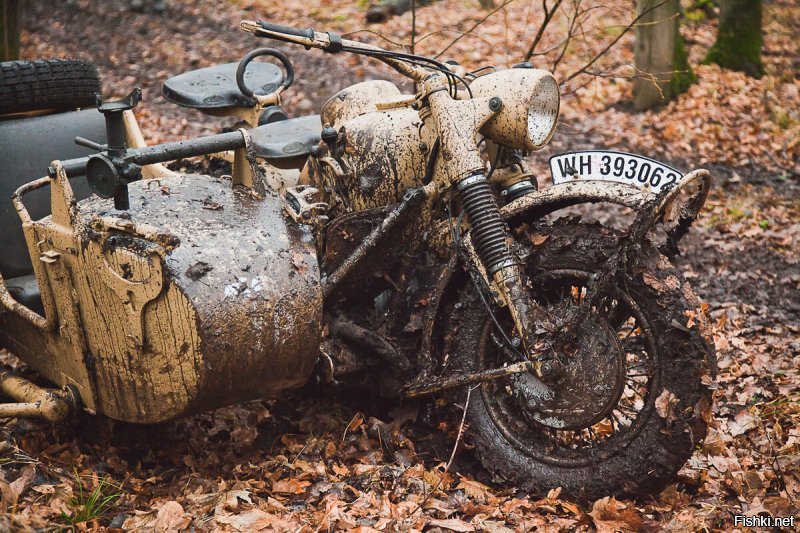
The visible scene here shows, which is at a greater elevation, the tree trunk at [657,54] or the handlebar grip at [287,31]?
the handlebar grip at [287,31]

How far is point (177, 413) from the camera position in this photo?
3.54 m

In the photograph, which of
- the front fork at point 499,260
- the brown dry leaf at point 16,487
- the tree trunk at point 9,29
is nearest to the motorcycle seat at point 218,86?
the front fork at point 499,260

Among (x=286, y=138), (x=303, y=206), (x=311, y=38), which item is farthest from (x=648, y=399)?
(x=286, y=138)

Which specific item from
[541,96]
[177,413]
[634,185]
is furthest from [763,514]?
[177,413]

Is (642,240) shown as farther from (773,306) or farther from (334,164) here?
(773,306)

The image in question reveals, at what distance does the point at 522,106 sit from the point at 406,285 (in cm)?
108

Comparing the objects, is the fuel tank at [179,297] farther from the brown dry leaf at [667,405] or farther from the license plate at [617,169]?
the brown dry leaf at [667,405]

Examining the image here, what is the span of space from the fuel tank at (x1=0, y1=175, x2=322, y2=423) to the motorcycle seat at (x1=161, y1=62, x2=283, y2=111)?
146cm

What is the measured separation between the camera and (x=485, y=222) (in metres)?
3.69

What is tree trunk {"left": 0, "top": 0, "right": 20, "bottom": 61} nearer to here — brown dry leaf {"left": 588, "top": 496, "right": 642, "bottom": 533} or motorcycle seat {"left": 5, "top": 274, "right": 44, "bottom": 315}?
motorcycle seat {"left": 5, "top": 274, "right": 44, "bottom": 315}

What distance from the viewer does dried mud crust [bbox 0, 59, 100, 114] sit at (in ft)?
15.1

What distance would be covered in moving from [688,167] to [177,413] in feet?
21.1

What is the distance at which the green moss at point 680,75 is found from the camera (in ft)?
31.7

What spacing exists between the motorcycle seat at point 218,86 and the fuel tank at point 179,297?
1456mm
